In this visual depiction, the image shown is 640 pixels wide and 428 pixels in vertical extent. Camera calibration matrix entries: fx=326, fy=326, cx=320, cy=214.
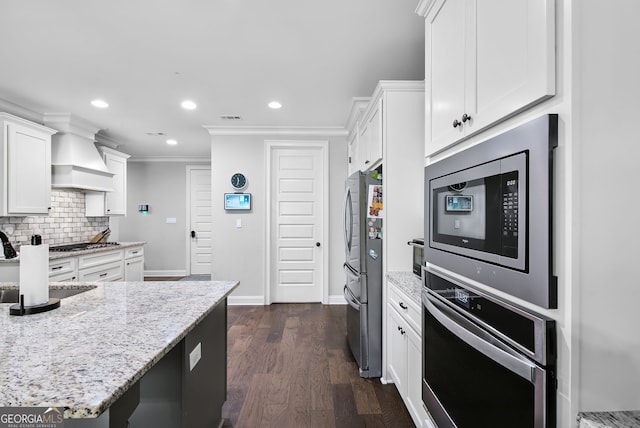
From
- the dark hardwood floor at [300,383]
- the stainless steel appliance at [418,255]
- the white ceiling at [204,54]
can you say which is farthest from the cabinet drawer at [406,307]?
the white ceiling at [204,54]

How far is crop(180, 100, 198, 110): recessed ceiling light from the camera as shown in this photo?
11.6 feet

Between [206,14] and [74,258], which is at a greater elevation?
[206,14]

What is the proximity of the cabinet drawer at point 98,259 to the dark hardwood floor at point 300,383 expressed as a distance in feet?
6.15

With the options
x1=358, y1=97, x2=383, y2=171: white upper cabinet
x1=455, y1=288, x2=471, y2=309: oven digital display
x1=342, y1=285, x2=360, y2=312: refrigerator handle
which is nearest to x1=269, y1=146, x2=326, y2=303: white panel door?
x1=358, y1=97, x2=383, y2=171: white upper cabinet

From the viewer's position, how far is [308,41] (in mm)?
2314

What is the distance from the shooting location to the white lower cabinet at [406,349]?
172 centimetres

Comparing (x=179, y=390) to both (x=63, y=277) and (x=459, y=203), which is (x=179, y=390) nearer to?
(x=459, y=203)

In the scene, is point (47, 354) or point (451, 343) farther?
point (451, 343)

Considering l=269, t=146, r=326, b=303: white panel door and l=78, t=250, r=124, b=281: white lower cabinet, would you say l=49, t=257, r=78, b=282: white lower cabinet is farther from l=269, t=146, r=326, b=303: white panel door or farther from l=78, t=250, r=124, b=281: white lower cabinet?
l=269, t=146, r=326, b=303: white panel door

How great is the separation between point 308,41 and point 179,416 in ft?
7.65

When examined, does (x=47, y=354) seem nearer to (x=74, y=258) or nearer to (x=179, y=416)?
(x=179, y=416)

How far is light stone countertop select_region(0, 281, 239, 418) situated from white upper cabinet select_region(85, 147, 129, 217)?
12.1 ft

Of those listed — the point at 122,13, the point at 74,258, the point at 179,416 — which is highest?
the point at 122,13

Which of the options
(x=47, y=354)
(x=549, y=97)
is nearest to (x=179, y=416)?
(x=47, y=354)
